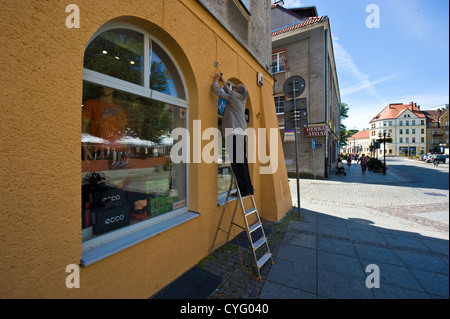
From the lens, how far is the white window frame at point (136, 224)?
1.82m

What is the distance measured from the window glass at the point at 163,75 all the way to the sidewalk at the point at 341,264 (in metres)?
2.76

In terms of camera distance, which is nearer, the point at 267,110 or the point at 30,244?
the point at 30,244

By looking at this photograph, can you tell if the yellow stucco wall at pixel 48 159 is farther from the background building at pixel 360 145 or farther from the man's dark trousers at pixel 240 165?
the background building at pixel 360 145

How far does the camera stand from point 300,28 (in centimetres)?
1372

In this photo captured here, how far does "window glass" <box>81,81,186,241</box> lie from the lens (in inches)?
85.2

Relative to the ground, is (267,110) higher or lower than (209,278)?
higher

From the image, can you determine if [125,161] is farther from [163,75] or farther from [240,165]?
[240,165]

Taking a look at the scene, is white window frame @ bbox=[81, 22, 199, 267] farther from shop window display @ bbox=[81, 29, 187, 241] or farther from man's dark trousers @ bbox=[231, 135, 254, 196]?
man's dark trousers @ bbox=[231, 135, 254, 196]

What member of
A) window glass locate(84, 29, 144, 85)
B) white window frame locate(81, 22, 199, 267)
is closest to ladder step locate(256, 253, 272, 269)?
white window frame locate(81, 22, 199, 267)

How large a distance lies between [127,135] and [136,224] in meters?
1.35

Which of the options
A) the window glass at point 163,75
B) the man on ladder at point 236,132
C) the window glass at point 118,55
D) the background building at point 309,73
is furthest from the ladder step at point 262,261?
the background building at point 309,73
